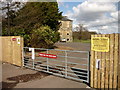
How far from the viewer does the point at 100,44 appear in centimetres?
456

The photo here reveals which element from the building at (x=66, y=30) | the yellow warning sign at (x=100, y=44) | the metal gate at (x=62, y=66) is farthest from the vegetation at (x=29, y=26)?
the building at (x=66, y=30)

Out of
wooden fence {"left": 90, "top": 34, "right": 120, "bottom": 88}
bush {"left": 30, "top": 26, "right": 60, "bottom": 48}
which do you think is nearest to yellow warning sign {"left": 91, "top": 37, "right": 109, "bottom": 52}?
wooden fence {"left": 90, "top": 34, "right": 120, "bottom": 88}

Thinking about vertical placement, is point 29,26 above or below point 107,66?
above

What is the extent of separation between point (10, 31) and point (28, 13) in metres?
3.03

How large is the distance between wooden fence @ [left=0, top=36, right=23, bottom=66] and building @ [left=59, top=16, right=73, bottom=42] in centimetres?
4456

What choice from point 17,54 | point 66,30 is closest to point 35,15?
point 17,54

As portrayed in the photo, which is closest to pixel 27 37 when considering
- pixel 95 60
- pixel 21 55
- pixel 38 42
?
pixel 38 42

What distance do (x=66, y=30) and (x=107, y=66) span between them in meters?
51.6

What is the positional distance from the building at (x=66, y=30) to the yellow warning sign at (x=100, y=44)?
49.5 metres

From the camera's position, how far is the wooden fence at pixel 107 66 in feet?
13.8

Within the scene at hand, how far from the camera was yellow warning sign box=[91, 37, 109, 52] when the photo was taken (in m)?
4.39

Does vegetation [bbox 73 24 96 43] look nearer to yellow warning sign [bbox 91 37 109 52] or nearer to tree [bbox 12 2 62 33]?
tree [bbox 12 2 62 33]

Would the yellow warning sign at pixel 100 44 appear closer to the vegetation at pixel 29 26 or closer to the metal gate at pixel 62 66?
the metal gate at pixel 62 66

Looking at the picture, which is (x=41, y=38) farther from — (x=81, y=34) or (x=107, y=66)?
(x=81, y=34)
